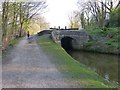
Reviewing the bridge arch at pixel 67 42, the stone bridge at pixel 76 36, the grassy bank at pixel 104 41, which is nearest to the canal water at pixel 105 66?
the grassy bank at pixel 104 41

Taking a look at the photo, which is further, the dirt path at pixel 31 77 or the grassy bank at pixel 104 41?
the grassy bank at pixel 104 41

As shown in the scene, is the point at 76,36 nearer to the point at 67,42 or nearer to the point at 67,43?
the point at 67,43

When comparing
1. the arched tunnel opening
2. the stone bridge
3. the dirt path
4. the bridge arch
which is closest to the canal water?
the dirt path

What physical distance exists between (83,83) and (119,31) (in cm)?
3826

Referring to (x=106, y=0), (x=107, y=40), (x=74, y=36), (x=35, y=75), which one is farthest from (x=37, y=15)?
(x=35, y=75)

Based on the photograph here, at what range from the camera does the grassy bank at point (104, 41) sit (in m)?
46.0

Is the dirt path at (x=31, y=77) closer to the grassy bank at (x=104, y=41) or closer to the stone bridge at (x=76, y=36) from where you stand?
the grassy bank at (x=104, y=41)

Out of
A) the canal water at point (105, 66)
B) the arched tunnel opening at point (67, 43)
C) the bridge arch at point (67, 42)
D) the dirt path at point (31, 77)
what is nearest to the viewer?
the dirt path at point (31, 77)

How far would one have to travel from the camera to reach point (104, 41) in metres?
50.9

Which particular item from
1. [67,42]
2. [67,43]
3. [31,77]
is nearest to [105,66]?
[31,77]

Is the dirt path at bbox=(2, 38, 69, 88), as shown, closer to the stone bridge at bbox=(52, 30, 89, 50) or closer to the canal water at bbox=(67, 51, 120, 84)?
the canal water at bbox=(67, 51, 120, 84)

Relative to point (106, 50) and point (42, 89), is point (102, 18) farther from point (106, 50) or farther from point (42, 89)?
point (42, 89)

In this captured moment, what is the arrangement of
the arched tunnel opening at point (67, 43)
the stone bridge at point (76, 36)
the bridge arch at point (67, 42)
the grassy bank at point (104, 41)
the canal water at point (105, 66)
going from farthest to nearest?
the arched tunnel opening at point (67, 43), the bridge arch at point (67, 42), the stone bridge at point (76, 36), the grassy bank at point (104, 41), the canal water at point (105, 66)

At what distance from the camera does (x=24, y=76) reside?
49.7ft
